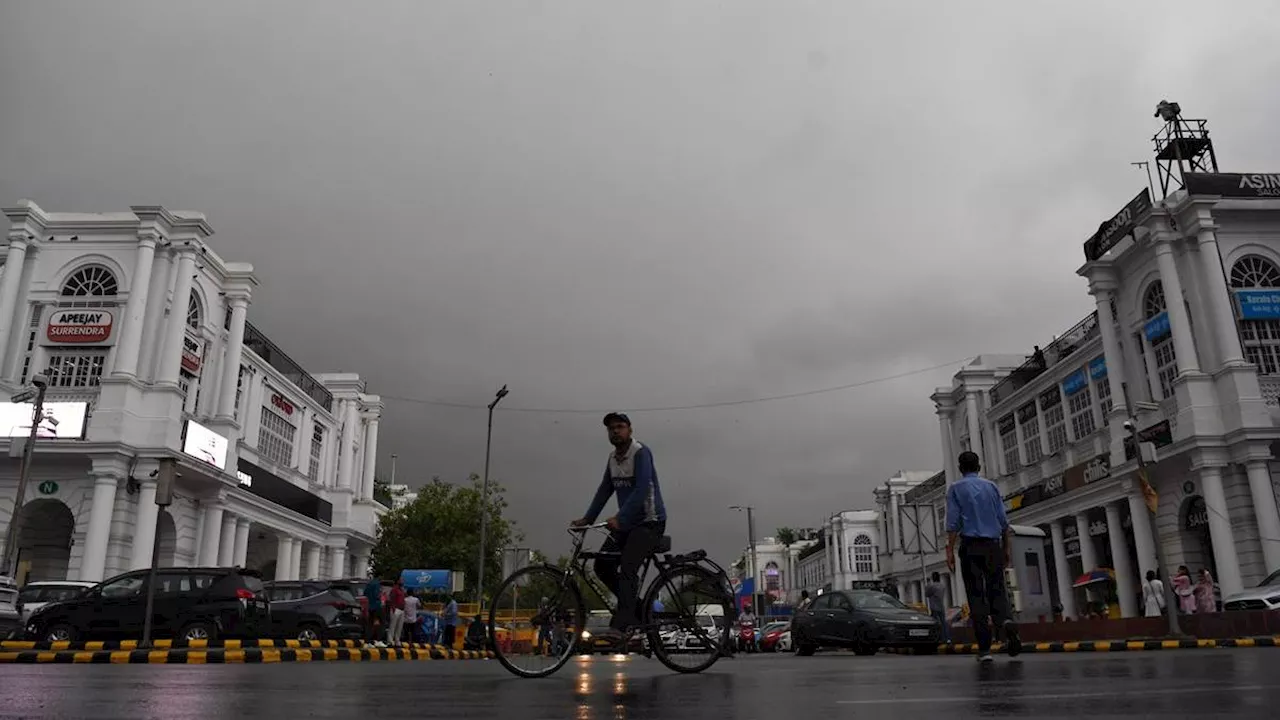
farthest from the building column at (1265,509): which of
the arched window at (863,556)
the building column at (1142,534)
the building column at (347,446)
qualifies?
the arched window at (863,556)

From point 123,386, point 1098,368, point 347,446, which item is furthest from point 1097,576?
point 347,446

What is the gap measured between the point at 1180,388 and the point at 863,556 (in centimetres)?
5599

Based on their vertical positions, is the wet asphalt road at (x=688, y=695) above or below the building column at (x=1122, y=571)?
below

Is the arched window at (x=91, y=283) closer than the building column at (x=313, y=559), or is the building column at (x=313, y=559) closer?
the arched window at (x=91, y=283)

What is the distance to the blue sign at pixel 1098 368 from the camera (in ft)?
113

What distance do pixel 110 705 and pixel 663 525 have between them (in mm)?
3655

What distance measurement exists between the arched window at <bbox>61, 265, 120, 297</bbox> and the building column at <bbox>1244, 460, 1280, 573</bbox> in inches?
1514

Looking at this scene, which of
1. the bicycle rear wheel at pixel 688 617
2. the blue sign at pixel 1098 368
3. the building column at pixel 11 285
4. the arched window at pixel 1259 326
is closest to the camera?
the bicycle rear wheel at pixel 688 617

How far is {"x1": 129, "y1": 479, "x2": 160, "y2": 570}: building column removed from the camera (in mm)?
29656

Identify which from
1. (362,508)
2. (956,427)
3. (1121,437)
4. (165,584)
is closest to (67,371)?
(165,584)

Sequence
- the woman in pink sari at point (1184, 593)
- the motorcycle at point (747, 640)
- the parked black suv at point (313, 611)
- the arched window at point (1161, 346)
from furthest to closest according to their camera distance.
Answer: the motorcycle at point (747, 640)
the arched window at point (1161, 346)
the woman in pink sari at point (1184, 593)
the parked black suv at point (313, 611)

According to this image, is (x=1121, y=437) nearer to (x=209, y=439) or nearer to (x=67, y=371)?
(x=209, y=439)

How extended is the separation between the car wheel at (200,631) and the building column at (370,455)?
41975mm

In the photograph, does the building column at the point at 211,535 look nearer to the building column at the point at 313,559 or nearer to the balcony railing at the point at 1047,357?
the building column at the point at 313,559
